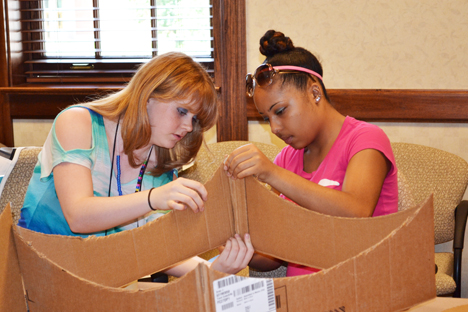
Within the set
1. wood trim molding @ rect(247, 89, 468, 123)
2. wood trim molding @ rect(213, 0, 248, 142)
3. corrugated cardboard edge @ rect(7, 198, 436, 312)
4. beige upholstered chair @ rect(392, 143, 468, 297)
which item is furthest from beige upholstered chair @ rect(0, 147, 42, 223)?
beige upholstered chair @ rect(392, 143, 468, 297)

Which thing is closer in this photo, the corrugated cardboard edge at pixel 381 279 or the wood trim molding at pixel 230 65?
the corrugated cardboard edge at pixel 381 279

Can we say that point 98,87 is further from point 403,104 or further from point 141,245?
point 141,245

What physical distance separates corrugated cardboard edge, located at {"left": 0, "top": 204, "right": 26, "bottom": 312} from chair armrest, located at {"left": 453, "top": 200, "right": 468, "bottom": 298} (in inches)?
60.4

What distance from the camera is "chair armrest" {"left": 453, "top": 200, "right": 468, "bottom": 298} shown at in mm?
1614

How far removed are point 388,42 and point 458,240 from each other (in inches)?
35.7

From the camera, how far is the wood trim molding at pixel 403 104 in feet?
6.32

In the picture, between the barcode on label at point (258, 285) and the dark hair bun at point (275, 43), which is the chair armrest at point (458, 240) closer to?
the dark hair bun at point (275, 43)

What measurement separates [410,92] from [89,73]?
162cm

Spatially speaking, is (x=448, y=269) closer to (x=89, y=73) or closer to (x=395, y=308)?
(x=395, y=308)

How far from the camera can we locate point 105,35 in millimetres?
2289

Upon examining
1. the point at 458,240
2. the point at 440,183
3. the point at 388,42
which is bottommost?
the point at 458,240

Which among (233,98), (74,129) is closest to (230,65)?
(233,98)

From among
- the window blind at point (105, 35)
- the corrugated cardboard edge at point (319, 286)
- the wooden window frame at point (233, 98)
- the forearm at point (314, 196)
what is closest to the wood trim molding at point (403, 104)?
the wooden window frame at point (233, 98)

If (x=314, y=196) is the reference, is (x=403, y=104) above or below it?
above
